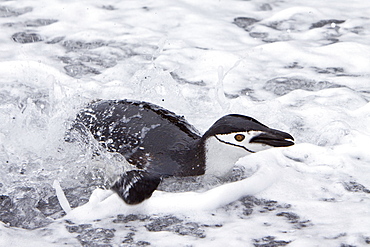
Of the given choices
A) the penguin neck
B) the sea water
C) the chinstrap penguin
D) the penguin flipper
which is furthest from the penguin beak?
the penguin flipper

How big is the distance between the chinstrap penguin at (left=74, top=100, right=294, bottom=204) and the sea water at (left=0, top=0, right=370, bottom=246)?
3.9 inches

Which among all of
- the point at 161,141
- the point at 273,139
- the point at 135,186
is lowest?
the point at 135,186

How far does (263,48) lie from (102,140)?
10.2ft

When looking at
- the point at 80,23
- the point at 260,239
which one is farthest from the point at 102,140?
the point at 80,23

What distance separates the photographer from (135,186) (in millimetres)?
2932

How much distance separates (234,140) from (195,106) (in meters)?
1.63

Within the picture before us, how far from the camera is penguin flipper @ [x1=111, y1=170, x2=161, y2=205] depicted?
287 cm

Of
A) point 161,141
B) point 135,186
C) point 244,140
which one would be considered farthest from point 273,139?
point 135,186

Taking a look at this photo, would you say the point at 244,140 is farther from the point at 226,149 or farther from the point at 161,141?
the point at 161,141

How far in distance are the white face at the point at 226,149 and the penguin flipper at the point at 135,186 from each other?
337 mm

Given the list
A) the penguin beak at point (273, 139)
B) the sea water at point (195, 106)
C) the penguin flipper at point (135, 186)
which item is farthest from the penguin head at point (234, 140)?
the penguin flipper at point (135, 186)

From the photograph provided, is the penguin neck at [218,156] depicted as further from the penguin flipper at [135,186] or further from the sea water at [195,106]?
the penguin flipper at [135,186]

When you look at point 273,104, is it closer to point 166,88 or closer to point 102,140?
point 166,88

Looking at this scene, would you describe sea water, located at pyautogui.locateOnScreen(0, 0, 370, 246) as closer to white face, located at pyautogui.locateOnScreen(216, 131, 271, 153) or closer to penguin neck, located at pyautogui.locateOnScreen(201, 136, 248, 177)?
penguin neck, located at pyautogui.locateOnScreen(201, 136, 248, 177)
